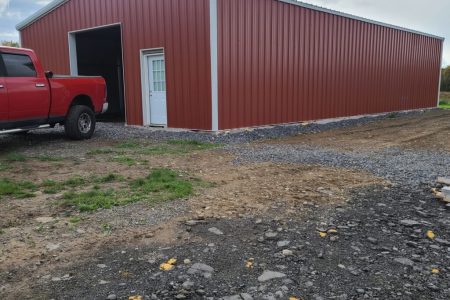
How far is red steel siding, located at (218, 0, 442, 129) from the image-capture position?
475 inches

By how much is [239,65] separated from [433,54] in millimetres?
16066

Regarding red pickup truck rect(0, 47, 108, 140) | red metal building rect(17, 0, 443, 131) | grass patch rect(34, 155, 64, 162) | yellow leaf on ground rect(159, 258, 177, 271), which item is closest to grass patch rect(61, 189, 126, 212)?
yellow leaf on ground rect(159, 258, 177, 271)

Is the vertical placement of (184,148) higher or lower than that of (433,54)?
lower

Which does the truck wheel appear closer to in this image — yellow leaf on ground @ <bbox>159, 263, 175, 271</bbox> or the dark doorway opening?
the dark doorway opening

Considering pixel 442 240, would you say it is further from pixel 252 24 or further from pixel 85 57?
pixel 85 57

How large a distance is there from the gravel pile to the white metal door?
4179 mm

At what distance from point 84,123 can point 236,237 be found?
8.09 meters

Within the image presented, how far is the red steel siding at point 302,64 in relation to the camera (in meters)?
12.1

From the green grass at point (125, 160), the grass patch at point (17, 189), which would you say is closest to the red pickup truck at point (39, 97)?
the green grass at point (125, 160)

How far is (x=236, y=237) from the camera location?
4203mm

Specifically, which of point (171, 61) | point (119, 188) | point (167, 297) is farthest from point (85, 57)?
point (167, 297)

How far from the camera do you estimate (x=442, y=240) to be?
4184mm

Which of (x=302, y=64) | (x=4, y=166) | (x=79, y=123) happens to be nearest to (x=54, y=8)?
(x=79, y=123)

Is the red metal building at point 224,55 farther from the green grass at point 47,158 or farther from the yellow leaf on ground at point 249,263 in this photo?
the yellow leaf on ground at point 249,263
